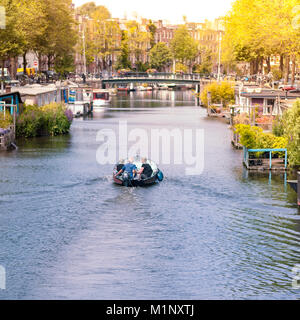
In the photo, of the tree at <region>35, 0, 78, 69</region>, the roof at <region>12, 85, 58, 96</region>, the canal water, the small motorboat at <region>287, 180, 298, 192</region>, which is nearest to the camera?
the canal water

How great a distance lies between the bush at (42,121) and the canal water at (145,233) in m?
13.9

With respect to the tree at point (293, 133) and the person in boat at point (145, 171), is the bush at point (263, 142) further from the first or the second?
the person in boat at point (145, 171)

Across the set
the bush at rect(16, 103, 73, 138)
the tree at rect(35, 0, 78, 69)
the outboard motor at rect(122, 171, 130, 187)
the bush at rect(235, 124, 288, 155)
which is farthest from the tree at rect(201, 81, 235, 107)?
the outboard motor at rect(122, 171, 130, 187)

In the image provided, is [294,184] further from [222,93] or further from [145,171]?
[222,93]

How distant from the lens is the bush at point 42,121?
75312 mm

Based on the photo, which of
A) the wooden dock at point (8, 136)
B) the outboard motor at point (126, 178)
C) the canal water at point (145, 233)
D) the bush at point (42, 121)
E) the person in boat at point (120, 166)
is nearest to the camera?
the canal water at point (145, 233)

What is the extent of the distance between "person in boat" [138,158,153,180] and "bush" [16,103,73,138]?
90.5 ft

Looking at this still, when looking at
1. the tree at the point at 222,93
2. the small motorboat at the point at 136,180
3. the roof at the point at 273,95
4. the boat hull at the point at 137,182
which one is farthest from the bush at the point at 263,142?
the tree at the point at 222,93

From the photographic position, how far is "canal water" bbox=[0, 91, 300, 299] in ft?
101

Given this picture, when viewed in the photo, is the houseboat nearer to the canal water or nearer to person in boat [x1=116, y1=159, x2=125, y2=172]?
the canal water

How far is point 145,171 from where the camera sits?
1983 inches

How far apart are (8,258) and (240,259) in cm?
1098

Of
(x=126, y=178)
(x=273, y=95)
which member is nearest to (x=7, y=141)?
(x=126, y=178)
